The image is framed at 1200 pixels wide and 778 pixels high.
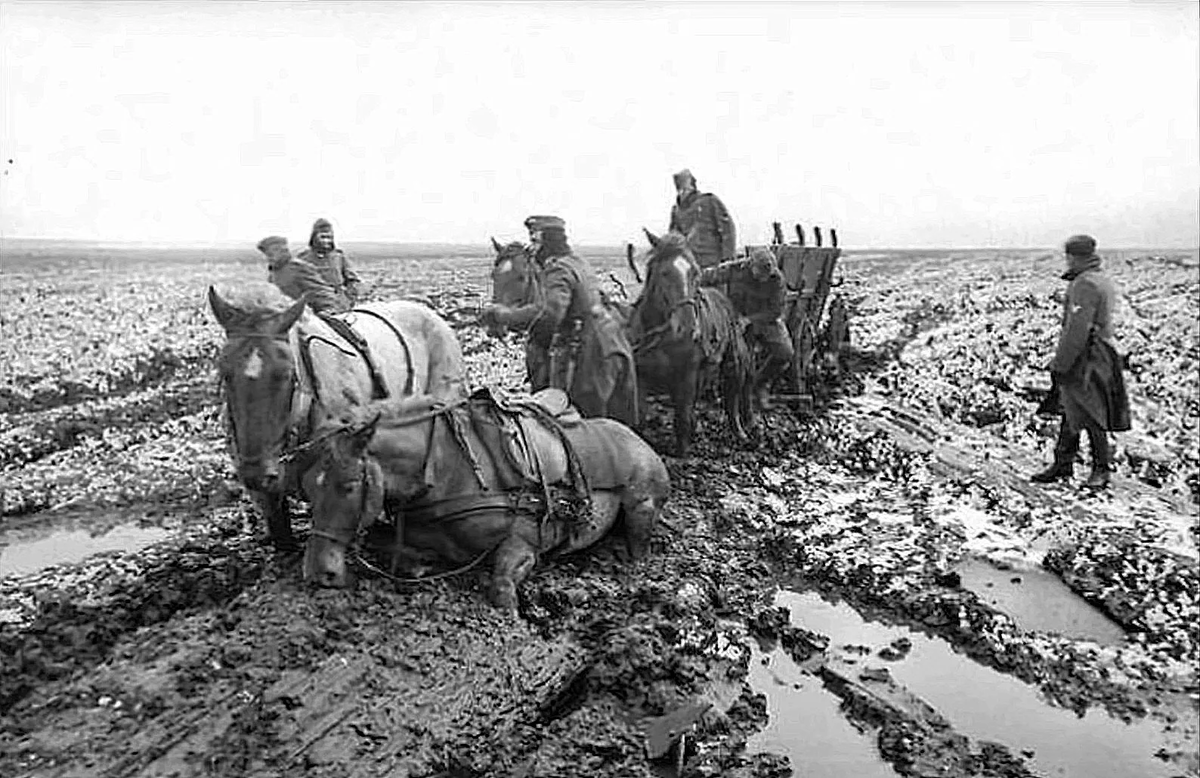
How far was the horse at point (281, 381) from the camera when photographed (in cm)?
334

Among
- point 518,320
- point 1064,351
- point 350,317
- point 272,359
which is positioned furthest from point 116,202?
point 1064,351

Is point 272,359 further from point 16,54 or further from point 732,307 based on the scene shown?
point 732,307

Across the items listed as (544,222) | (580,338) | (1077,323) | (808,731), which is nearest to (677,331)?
(580,338)

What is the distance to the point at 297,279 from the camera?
5559mm

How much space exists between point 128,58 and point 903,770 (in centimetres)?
426

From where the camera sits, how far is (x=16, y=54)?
13.8ft

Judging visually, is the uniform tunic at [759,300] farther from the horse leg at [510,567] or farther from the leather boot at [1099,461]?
the horse leg at [510,567]

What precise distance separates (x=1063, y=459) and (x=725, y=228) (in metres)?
3.22

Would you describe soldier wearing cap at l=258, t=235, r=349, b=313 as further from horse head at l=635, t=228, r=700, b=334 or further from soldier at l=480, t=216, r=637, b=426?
horse head at l=635, t=228, r=700, b=334

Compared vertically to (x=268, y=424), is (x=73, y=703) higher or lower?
lower

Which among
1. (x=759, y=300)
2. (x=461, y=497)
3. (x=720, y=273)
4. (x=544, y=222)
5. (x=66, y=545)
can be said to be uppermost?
(x=544, y=222)

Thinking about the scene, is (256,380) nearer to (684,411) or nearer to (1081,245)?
(684,411)

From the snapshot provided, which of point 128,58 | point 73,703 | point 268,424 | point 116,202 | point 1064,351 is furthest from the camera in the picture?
point 1064,351

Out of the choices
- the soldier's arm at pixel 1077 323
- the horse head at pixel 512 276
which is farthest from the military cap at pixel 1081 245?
the horse head at pixel 512 276
